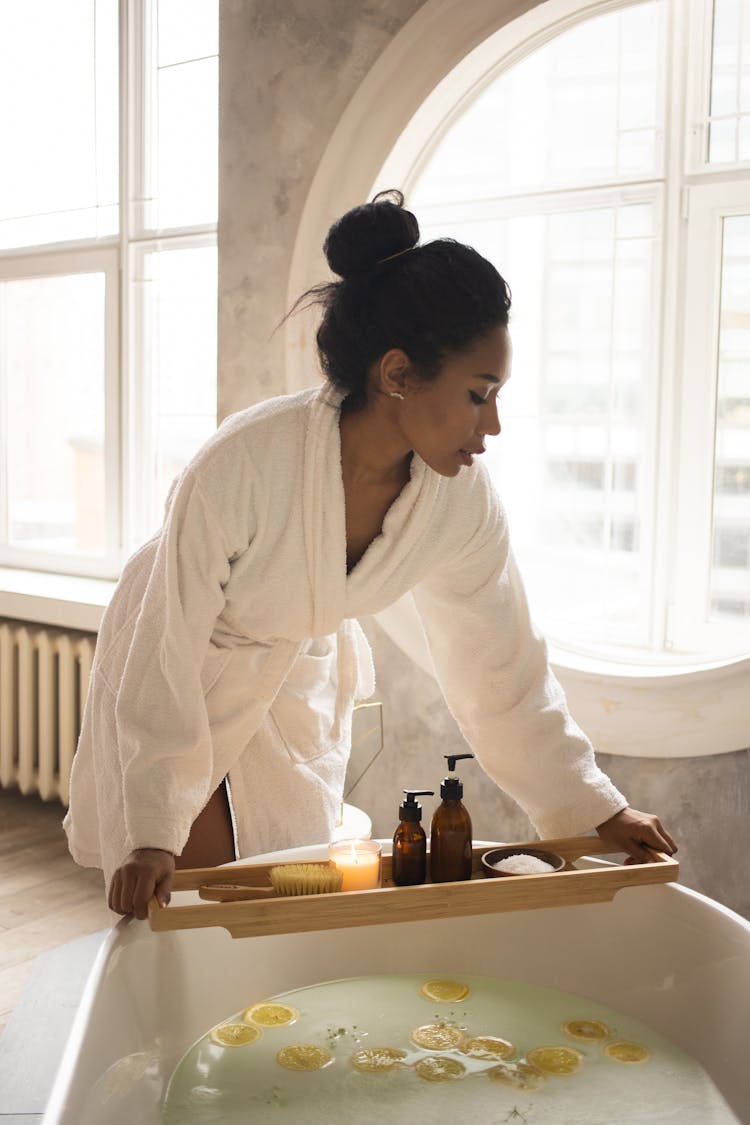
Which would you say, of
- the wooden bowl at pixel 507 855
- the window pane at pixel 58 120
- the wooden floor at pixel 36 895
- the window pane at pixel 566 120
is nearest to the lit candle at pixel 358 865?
the wooden bowl at pixel 507 855

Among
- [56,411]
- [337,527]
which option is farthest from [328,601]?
[56,411]

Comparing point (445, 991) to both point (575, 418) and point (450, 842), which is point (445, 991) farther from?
point (575, 418)

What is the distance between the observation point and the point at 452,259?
1.43 meters

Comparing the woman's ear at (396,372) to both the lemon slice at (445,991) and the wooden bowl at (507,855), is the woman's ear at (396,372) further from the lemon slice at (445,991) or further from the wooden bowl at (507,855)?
the lemon slice at (445,991)

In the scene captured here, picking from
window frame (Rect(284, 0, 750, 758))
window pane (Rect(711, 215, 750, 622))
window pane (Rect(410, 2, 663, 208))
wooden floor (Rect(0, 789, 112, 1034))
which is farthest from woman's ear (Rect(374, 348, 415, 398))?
wooden floor (Rect(0, 789, 112, 1034))

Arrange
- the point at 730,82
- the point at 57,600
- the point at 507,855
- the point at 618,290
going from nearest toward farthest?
1. the point at 507,855
2. the point at 730,82
3. the point at 618,290
4. the point at 57,600

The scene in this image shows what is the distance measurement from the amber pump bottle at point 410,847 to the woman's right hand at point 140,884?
0.30m

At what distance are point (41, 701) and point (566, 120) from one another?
226 cm

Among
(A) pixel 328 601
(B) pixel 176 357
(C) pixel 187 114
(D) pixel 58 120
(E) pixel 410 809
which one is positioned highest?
(D) pixel 58 120

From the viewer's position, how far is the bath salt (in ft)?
4.84

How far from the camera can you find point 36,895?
2910 millimetres

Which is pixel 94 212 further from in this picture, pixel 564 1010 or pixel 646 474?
pixel 564 1010

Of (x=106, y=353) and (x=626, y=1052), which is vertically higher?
(x=106, y=353)

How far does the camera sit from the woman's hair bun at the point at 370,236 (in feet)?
4.83
